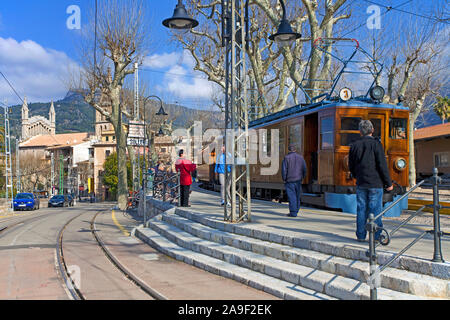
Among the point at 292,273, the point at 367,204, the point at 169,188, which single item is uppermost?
the point at 367,204

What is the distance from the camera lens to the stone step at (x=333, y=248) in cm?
490

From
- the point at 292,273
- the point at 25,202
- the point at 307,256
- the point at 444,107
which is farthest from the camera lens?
the point at 444,107

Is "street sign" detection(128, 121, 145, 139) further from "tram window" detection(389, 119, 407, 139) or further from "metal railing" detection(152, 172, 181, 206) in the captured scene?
"tram window" detection(389, 119, 407, 139)

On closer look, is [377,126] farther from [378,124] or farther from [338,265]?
[338,265]

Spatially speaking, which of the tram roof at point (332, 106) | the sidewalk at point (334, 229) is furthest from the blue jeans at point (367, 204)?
the tram roof at point (332, 106)

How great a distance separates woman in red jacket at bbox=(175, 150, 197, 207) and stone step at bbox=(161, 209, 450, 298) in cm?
403

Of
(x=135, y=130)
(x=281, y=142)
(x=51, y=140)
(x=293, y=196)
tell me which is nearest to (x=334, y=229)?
(x=293, y=196)

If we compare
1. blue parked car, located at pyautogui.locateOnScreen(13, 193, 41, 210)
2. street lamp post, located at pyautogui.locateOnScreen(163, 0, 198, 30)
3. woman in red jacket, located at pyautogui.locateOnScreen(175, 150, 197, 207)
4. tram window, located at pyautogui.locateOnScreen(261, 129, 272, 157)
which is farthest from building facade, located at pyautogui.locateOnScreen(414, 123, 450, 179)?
blue parked car, located at pyautogui.locateOnScreen(13, 193, 41, 210)

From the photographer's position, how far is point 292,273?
5945mm

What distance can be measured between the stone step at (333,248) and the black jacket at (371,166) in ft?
3.18

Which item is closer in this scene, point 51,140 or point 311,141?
point 311,141

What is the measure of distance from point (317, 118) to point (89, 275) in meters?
7.76

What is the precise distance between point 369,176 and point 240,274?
7.75ft

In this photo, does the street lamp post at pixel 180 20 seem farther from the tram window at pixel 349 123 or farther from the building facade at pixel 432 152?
the building facade at pixel 432 152
